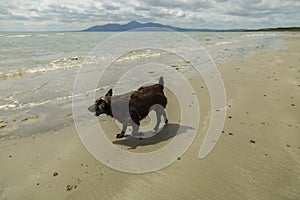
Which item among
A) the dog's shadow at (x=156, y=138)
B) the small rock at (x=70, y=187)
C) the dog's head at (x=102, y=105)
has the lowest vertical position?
the dog's shadow at (x=156, y=138)

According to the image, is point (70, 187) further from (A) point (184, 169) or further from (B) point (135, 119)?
(B) point (135, 119)

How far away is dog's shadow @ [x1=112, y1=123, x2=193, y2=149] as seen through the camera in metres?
5.15

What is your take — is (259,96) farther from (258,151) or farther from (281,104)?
(258,151)

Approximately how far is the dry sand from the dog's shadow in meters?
0.05

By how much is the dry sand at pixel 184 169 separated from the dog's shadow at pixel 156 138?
0.05 metres

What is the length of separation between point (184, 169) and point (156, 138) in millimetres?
1430

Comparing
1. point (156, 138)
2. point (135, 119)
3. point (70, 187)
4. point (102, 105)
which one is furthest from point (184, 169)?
point (102, 105)

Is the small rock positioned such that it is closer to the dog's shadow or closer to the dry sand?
the dry sand

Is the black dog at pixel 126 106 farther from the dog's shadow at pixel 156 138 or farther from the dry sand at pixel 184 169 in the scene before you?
the dry sand at pixel 184 169

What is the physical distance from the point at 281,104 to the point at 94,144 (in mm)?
5667

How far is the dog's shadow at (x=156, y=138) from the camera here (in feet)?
16.9

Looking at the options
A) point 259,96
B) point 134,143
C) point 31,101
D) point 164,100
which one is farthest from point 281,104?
point 31,101

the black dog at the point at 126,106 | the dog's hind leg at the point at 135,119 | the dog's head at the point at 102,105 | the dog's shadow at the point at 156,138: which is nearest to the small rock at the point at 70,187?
the dog's shadow at the point at 156,138

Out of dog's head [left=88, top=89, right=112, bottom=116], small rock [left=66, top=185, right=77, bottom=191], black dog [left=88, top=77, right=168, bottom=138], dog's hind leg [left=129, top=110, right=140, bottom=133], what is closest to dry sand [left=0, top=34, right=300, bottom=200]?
small rock [left=66, top=185, right=77, bottom=191]
